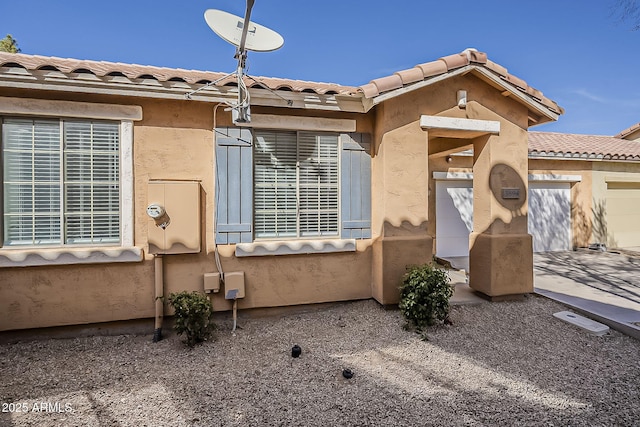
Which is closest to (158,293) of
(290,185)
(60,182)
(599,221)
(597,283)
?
(60,182)

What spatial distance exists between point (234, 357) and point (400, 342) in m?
Answer: 2.63

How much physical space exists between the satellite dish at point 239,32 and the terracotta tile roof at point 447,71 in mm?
1793

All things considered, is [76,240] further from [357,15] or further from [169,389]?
[357,15]

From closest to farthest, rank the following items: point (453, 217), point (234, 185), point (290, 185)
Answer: point (234, 185), point (290, 185), point (453, 217)

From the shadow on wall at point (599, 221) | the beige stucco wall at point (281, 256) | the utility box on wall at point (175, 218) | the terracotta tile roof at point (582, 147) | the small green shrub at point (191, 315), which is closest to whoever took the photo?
the small green shrub at point (191, 315)

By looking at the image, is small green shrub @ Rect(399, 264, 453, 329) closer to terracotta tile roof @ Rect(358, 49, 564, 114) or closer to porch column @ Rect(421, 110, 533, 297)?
porch column @ Rect(421, 110, 533, 297)

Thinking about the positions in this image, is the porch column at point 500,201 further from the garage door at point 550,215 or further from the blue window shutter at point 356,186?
the garage door at point 550,215

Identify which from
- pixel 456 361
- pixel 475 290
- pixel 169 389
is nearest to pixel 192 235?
pixel 169 389

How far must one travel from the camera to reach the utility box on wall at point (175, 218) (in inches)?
213

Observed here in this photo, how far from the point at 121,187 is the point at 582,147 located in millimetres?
17160

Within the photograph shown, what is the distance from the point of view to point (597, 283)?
793cm

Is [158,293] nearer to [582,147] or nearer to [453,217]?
[453,217]

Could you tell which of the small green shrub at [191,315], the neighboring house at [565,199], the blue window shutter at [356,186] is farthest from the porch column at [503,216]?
the small green shrub at [191,315]

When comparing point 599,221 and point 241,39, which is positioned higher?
point 241,39
